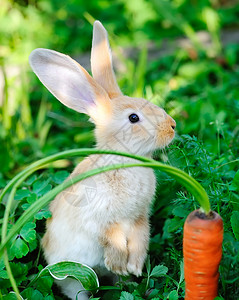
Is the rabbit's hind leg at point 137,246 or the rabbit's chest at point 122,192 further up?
the rabbit's chest at point 122,192

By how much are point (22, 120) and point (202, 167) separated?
89.7 inches

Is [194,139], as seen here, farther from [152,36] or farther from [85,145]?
[152,36]

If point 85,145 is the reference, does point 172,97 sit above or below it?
above

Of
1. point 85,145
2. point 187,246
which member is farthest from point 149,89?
point 187,246

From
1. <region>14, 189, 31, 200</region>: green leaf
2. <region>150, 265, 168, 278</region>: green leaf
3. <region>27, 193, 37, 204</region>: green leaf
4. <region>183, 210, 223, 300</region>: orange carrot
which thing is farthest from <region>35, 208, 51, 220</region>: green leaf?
<region>183, 210, 223, 300</region>: orange carrot

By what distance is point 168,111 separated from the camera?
3203 millimetres

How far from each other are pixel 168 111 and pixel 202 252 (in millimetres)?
1548

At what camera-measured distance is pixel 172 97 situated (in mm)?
4273

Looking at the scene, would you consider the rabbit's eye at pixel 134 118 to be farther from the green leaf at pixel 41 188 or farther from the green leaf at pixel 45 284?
the green leaf at pixel 45 284

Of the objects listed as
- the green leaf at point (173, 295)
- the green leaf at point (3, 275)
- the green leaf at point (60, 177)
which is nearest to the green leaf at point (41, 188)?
the green leaf at point (60, 177)

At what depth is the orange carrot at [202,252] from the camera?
1.78 metres

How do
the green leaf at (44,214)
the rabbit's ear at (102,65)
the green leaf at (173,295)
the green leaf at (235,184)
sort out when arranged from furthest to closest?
the rabbit's ear at (102,65), the green leaf at (44,214), the green leaf at (235,184), the green leaf at (173,295)

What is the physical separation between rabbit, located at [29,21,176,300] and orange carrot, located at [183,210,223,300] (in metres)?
0.47

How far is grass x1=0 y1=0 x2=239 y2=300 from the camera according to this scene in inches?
92.3
